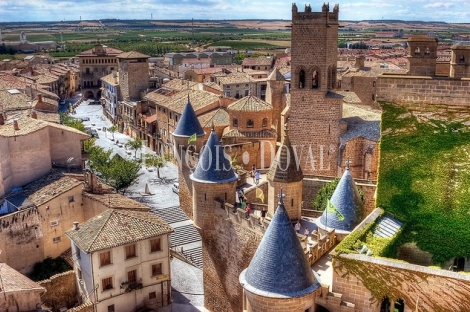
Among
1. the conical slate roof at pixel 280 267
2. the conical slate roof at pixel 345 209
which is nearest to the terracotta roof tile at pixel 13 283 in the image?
the conical slate roof at pixel 280 267

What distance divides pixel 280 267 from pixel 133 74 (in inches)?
2299

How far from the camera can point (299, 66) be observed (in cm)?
3475

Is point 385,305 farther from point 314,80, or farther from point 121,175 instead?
point 121,175

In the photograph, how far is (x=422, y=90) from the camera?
51.9 feet

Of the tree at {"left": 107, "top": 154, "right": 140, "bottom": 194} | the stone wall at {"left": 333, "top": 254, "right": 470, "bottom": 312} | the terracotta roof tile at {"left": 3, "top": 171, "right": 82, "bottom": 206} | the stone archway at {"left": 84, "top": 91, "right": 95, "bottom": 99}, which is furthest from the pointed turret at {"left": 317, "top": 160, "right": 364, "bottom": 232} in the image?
the stone archway at {"left": 84, "top": 91, "right": 95, "bottom": 99}

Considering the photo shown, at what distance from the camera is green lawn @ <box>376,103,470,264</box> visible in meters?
15.2

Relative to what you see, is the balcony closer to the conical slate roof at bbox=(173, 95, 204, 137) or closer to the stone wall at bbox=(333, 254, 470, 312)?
the conical slate roof at bbox=(173, 95, 204, 137)

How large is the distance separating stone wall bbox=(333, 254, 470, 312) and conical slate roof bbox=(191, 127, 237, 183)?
9052 millimetres

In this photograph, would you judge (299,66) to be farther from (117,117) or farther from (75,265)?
(117,117)

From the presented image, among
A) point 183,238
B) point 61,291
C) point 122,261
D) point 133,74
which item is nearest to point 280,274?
point 122,261

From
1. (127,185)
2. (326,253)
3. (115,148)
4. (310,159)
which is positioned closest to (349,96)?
(310,159)

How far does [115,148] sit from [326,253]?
45.7 meters

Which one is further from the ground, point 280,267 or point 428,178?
point 428,178

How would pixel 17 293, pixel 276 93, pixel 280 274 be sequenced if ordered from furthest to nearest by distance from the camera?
pixel 276 93, pixel 17 293, pixel 280 274
